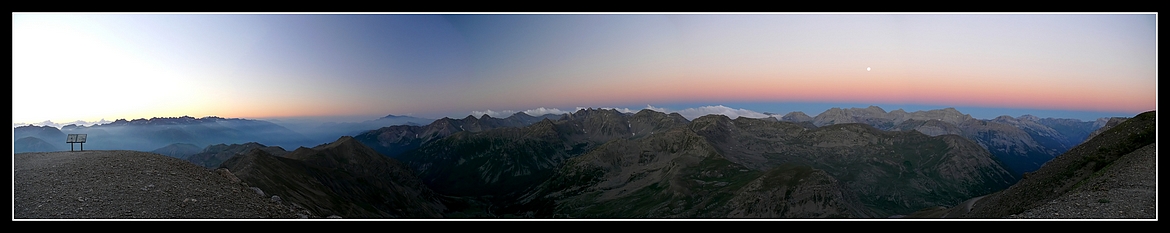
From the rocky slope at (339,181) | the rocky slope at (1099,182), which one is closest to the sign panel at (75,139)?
the rocky slope at (339,181)

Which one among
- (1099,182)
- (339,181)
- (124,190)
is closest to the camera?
(124,190)

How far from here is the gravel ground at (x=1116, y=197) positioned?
10.8 m

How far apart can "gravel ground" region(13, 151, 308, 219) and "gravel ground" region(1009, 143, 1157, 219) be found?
75.4 ft

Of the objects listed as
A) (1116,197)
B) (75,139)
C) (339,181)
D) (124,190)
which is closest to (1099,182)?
(1116,197)

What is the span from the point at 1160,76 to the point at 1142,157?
4.60m

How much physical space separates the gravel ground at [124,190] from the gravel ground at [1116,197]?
905 inches

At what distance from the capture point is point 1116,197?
1134cm

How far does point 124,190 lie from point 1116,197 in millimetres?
27629

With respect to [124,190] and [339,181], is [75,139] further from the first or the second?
[339,181]

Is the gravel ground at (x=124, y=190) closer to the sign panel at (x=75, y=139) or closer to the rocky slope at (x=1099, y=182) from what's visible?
the sign panel at (x=75, y=139)

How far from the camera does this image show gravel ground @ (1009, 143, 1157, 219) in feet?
35.5

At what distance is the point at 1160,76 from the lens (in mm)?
10836

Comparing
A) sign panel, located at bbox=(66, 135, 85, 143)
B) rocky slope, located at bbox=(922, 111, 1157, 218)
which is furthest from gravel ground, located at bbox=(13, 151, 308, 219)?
rocky slope, located at bbox=(922, 111, 1157, 218)
